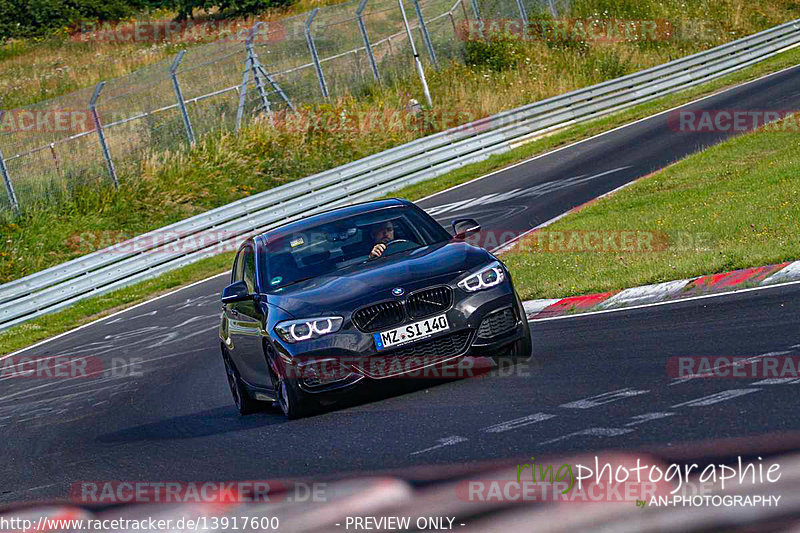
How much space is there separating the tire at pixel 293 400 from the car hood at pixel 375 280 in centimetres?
54

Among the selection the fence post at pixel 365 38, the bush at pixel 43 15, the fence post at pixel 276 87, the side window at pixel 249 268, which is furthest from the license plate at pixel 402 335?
the bush at pixel 43 15

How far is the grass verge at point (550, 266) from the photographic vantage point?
11908 millimetres

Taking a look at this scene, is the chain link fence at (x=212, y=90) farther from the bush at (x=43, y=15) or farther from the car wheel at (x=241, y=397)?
the bush at (x=43, y=15)

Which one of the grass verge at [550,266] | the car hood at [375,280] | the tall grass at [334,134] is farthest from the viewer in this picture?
the tall grass at [334,134]

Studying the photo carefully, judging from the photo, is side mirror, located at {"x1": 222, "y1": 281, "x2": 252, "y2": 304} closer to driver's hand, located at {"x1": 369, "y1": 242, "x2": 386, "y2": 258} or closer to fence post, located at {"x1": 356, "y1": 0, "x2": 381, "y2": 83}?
driver's hand, located at {"x1": 369, "y1": 242, "x2": 386, "y2": 258}

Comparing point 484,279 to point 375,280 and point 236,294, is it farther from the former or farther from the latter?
point 236,294

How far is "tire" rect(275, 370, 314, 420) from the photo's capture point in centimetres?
848

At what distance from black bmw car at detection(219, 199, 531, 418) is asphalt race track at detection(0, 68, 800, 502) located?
0.27 meters

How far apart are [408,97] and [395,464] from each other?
3222cm

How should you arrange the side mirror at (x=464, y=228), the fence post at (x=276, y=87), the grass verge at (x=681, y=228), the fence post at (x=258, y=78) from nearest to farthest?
the side mirror at (x=464, y=228)
the grass verge at (x=681, y=228)
the fence post at (x=258, y=78)
the fence post at (x=276, y=87)

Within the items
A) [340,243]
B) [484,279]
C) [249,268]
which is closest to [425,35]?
[249,268]

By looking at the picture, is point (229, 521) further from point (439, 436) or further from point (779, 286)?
point (779, 286)

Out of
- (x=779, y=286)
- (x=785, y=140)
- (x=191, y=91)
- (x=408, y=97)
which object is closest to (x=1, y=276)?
(x=191, y=91)

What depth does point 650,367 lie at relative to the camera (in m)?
7.83
